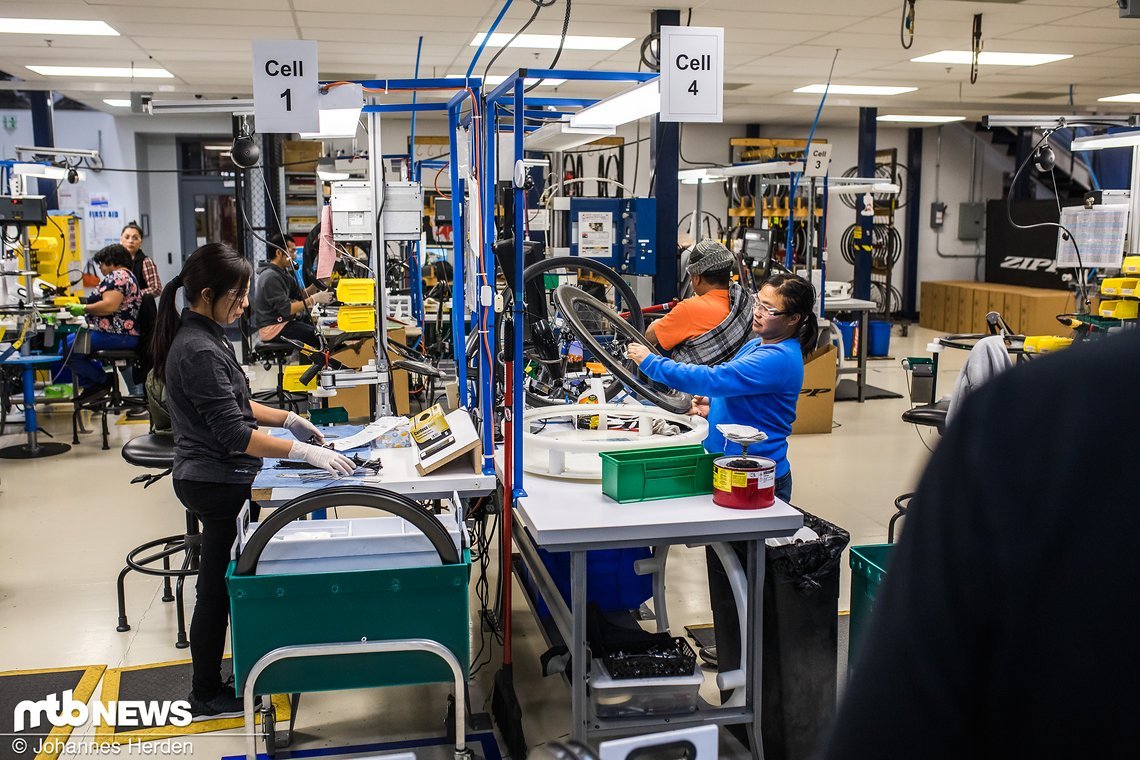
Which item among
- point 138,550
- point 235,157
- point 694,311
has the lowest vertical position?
point 138,550

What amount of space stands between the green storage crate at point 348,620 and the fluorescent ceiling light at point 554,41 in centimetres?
617

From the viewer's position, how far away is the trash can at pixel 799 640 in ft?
9.39

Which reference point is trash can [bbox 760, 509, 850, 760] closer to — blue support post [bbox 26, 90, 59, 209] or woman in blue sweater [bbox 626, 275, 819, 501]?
woman in blue sweater [bbox 626, 275, 819, 501]

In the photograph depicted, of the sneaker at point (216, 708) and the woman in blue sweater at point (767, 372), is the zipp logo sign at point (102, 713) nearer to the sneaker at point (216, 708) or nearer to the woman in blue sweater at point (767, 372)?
the sneaker at point (216, 708)

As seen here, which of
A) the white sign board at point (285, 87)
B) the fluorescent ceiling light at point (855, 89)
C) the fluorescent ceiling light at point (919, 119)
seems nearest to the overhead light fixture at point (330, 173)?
the white sign board at point (285, 87)

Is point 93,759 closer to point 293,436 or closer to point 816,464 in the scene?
point 293,436

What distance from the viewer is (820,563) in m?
2.88

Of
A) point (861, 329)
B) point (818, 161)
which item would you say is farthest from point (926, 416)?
point (818, 161)

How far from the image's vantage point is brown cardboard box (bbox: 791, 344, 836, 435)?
748 centimetres

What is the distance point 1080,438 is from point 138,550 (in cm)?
419

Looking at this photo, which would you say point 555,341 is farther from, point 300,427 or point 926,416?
point 926,416

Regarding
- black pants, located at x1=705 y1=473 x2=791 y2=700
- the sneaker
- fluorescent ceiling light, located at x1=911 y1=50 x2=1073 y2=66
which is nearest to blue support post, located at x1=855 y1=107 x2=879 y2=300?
fluorescent ceiling light, located at x1=911 y1=50 x2=1073 y2=66

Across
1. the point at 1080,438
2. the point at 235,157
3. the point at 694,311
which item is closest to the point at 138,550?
the point at 235,157

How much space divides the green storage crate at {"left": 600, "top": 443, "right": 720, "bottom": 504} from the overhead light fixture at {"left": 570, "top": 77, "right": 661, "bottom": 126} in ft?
3.37
